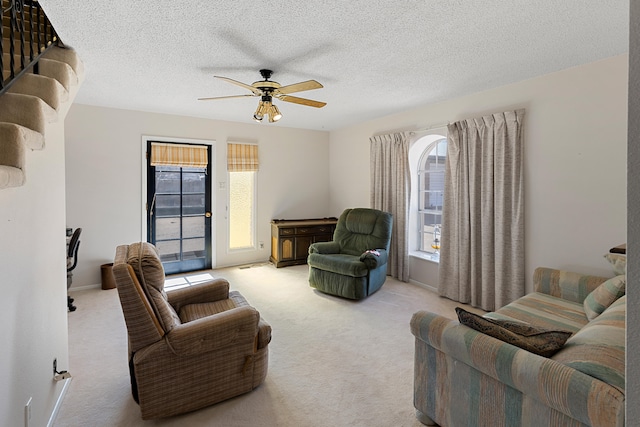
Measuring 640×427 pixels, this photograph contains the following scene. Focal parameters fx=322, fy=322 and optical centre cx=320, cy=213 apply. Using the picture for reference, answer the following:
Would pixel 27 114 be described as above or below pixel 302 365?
above

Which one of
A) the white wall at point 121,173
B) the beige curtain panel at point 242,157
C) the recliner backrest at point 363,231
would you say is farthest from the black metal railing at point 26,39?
the recliner backrest at point 363,231

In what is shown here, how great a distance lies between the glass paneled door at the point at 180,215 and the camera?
16.0 ft

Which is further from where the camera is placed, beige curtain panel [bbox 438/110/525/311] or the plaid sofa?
beige curtain panel [bbox 438/110/525/311]

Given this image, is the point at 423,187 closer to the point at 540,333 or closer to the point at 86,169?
the point at 540,333

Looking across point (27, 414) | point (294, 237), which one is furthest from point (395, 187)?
point (27, 414)

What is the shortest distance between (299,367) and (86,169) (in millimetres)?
3952

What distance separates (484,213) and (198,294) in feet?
10.1

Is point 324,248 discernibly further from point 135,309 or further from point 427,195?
point 135,309

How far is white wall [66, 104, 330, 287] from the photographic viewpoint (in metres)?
4.33

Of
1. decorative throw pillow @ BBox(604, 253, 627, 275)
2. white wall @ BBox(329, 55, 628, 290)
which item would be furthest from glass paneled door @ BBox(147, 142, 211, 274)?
decorative throw pillow @ BBox(604, 253, 627, 275)

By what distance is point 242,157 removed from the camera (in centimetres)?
546

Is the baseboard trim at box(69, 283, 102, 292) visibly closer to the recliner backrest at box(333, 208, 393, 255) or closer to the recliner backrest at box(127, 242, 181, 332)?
the recliner backrest at box(127, 242, 181, 332)

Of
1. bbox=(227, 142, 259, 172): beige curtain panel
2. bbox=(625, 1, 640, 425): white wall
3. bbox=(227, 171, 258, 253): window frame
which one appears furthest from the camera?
bbox=(227, 171, 258, 253): window frame

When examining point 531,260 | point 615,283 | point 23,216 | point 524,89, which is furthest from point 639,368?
point 524,89
